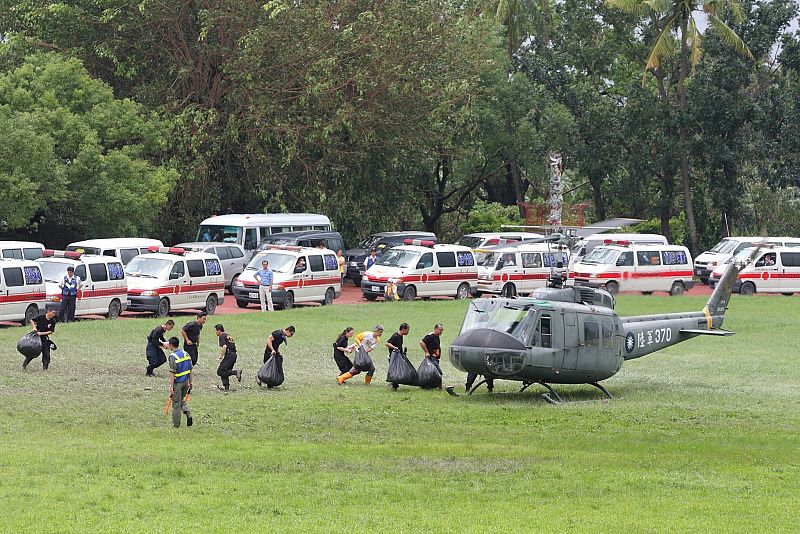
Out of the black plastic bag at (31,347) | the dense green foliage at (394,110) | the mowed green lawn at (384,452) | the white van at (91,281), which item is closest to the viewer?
the mowed green lawn at (384,452)

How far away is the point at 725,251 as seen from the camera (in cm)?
5044

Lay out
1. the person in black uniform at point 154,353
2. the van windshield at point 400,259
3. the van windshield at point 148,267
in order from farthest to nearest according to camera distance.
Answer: the van windshield at point 400,259 < the van windshield at point 148,267 < the person in black uniform at point 154,353

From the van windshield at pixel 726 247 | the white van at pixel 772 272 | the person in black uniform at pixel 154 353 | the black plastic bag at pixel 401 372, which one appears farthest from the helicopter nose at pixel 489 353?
the van windshield at pixel 726 247

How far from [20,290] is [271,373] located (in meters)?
11.3

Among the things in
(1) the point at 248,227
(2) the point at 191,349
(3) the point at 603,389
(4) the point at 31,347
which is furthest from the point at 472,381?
(1) the point at 248,227

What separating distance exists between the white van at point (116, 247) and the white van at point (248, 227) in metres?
5.23

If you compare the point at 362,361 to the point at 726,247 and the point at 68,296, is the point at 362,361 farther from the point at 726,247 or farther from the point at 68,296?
the point at 726,247

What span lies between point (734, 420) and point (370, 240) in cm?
3055

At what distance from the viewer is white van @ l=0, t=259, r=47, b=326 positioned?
3195cm

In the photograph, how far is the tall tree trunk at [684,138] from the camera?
183 ft

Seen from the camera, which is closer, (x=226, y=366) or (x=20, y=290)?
(x=226, y=366)

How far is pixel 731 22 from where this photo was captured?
2215 inches

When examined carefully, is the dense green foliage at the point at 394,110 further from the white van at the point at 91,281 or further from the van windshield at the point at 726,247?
the van windshield at the point at 726,247

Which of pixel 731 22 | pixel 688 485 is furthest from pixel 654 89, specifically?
pixel 688 485
